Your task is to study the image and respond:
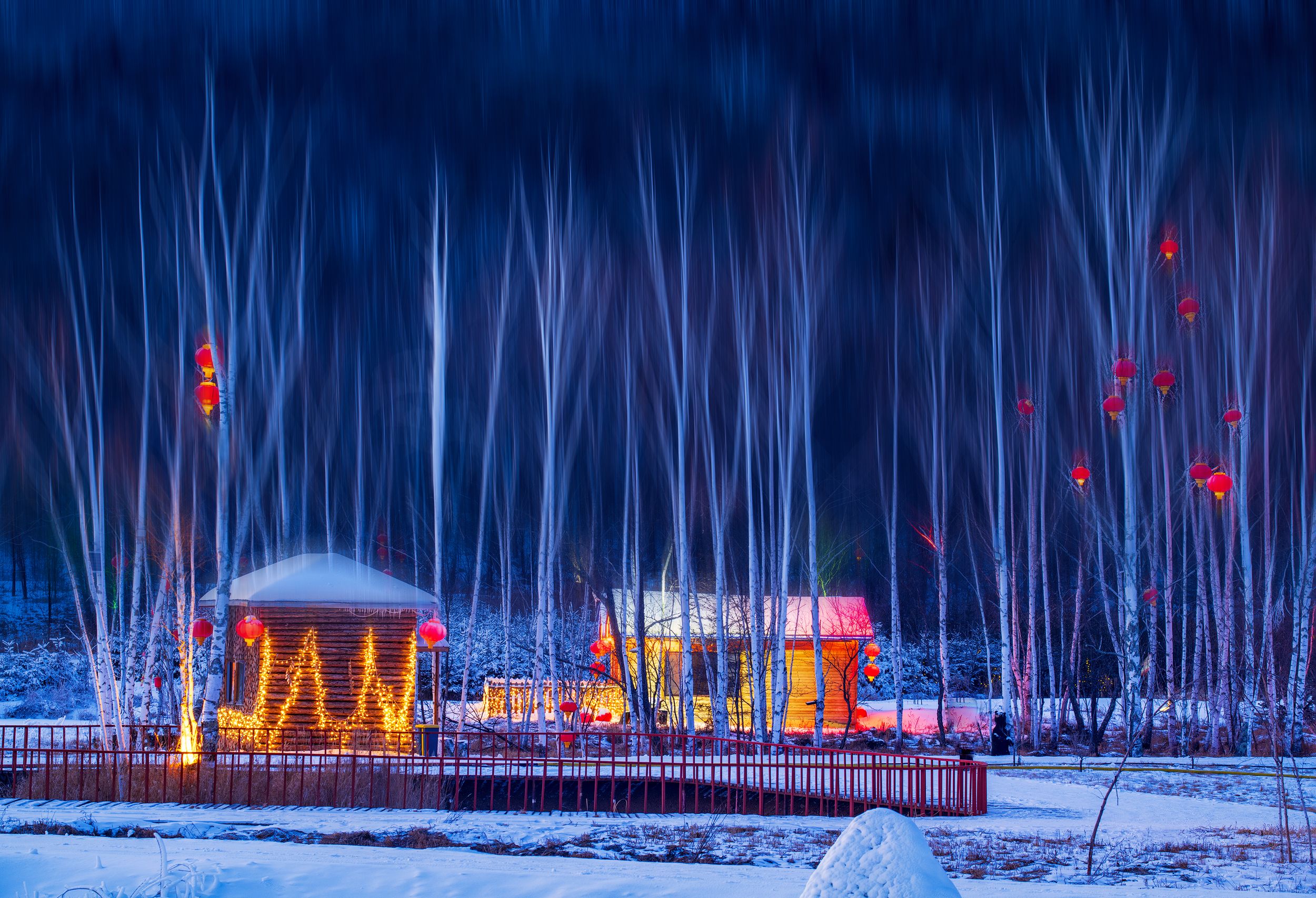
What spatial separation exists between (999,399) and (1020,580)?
23.7 metres

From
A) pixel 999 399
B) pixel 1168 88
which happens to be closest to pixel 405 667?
pixel 999 399

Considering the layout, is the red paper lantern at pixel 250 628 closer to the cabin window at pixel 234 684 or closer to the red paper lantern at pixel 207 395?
the red paper lantern at pixel 207 395

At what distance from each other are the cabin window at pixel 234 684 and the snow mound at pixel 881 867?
71.5 feet

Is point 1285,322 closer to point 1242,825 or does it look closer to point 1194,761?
point 1194,761

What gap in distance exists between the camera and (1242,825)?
13383 millimetres

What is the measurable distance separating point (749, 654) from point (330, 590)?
11.6 meters

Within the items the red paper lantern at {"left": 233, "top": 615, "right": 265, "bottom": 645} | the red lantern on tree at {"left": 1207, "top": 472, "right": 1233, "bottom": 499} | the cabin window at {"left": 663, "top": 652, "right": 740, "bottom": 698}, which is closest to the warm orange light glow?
the red paper lantern at {"left": 233, "top": 615, "right": 265, "bottom": 645}

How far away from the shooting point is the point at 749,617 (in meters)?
29.5

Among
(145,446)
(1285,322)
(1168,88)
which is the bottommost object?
(145,446)

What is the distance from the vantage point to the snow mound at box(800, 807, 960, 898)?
Answer: 184 inches

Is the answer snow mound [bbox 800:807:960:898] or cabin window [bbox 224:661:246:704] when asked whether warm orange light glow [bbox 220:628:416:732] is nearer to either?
cabin window [bbox 224:661:246:704]

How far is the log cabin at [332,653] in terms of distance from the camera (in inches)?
869

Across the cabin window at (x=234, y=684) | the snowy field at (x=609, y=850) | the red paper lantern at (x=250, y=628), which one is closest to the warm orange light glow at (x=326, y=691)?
the cabin window at (x=234, y=684)

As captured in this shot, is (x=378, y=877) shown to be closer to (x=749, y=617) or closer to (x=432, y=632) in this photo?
(x=432, y=632)
